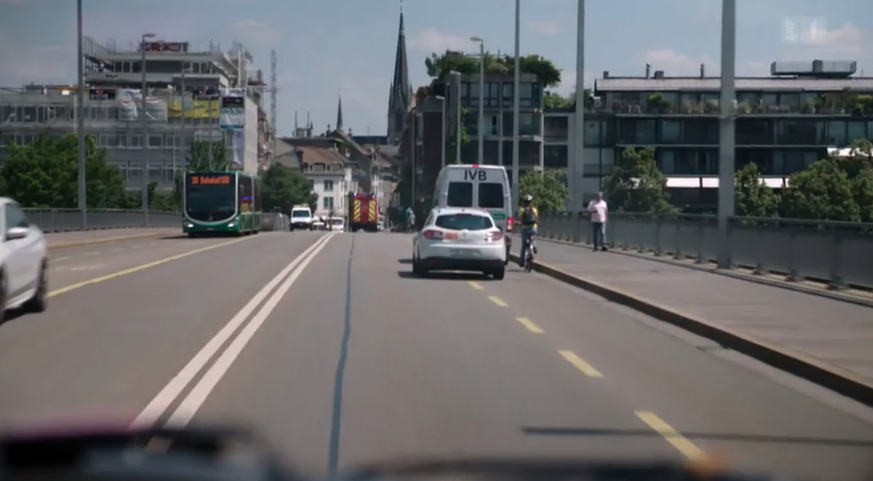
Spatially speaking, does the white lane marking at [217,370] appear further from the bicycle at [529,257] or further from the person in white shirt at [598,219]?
the person in white shirt at [598,219]

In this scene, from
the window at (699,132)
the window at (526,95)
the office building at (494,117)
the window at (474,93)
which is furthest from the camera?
the window at (474,93)

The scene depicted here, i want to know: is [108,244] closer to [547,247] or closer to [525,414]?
[547,247]

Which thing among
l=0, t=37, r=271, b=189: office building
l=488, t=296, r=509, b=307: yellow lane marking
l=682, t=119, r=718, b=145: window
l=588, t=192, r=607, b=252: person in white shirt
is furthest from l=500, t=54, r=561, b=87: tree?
l=488, t=296, r=509, b=307: yellow lane marking

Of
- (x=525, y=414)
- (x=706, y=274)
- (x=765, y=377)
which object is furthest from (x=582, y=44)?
(x=525, y=414)

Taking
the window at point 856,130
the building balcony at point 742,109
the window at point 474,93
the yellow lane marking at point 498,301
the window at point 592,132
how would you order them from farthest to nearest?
1. the window at point 474,93
2. the window at point 592,132
3. the window at point 856,130
4. the building balcony at point 742,109
5. the yellow lane marking at point 498,301

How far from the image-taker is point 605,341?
14.4 meters

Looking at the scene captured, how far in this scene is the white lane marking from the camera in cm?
899

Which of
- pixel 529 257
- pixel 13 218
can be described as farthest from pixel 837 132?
pixel 13 218

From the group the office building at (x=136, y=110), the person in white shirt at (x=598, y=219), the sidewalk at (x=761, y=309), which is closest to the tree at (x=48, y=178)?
the office building at (x=136, y=110)

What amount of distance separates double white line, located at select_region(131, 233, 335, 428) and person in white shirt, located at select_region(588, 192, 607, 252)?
16544 millimetres

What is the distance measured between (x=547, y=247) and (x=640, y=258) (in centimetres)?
845

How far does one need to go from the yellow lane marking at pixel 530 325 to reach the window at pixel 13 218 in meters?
7.00

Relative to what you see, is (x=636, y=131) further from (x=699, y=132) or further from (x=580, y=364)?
(x=580, y=364)

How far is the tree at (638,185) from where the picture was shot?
2388 inches
